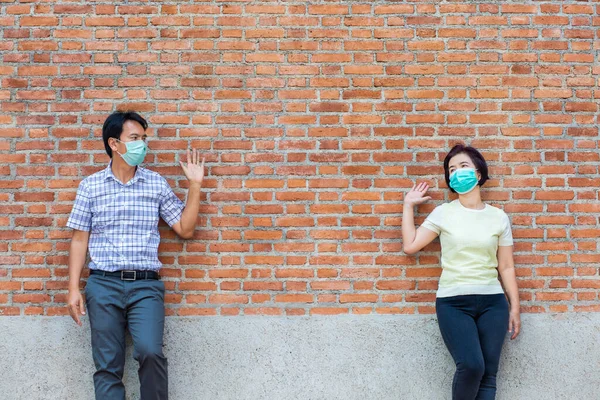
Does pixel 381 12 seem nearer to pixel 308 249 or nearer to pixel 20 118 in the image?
pixel 308 249

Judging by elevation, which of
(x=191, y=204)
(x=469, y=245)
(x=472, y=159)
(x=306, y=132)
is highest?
(x=306, y=132)

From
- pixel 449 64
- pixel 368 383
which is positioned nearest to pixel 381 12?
pixel 449 64

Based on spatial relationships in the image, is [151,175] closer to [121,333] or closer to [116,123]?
[116,123]

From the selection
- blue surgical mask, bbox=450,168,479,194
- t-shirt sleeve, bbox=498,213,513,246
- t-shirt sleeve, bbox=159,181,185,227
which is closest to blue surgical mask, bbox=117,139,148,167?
t-shirt sleeve, bbox=159,181,185,227

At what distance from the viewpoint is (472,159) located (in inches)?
155

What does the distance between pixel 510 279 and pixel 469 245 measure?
0.42m

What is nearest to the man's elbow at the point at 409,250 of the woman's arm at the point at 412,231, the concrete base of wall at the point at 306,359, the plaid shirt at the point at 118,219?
the woman's arm at the point at 412,231

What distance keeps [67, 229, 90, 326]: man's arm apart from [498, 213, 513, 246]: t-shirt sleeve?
2696 millimetres

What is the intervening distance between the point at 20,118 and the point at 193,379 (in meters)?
2.13

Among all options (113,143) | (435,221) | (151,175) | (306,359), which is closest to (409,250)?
(435,221)

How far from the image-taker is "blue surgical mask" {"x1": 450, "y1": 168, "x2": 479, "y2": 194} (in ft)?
12.7

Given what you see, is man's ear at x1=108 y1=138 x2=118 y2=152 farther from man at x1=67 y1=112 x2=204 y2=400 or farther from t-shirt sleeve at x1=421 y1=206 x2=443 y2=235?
t-shirt sleeve at x1=421 y1=206 x2=443 y2=235

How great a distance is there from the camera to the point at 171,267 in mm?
4082

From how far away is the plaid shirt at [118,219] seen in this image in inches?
149
